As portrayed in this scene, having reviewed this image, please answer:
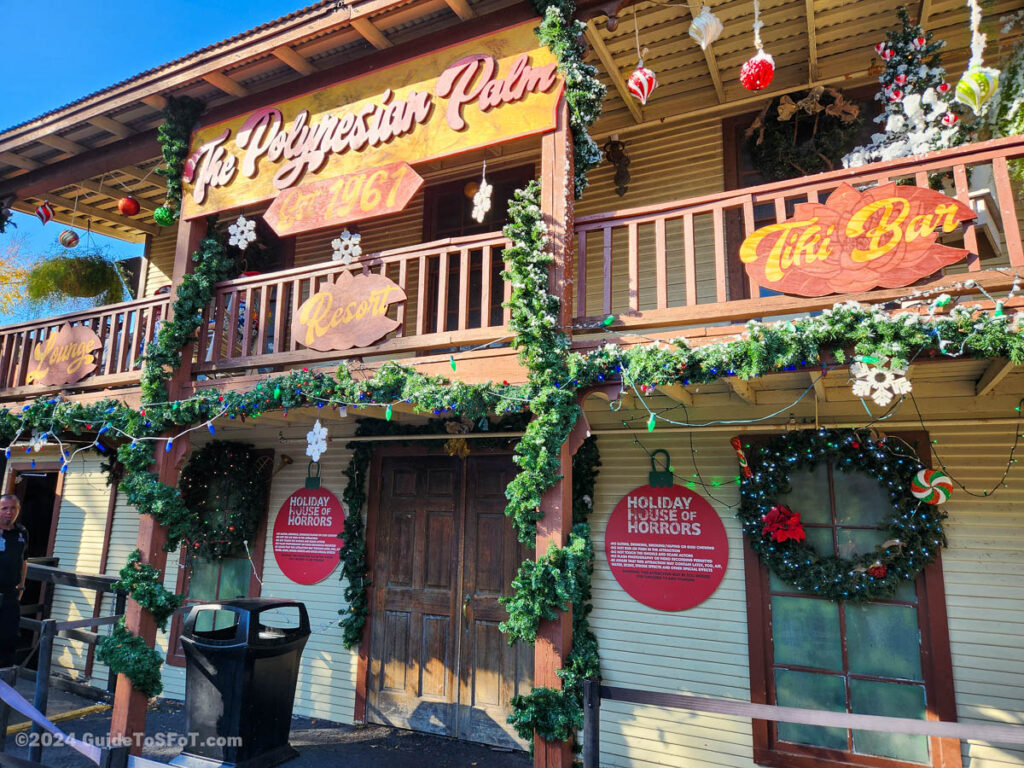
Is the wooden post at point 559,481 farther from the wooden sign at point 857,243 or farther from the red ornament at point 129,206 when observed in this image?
the red ornament at point 129,206

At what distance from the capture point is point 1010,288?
4004mm

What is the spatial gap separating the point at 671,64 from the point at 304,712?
27.4 feet

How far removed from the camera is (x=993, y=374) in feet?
15.3

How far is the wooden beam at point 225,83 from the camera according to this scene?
6.70 meters

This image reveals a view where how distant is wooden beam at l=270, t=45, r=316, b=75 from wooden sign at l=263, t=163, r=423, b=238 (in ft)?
4.12

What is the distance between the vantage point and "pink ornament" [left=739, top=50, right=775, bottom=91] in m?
5.18

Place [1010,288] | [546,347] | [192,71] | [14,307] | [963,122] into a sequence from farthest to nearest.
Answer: [14,307] < [192,71] < [963,122] < [546,347] < [1010,288]

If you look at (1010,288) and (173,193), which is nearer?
(1010,288)

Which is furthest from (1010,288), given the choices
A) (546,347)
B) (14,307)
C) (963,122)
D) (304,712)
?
(14,307)

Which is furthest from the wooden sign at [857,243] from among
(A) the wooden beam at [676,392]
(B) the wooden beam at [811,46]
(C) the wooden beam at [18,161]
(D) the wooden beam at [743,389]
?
(C) the wooden beam at [18,161]

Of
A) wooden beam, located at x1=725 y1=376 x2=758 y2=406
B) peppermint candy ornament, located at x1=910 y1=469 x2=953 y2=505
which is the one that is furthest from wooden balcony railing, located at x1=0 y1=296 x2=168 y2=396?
peppermint candy ornament, located at x1=910 y1=469 x2=953 y2=505

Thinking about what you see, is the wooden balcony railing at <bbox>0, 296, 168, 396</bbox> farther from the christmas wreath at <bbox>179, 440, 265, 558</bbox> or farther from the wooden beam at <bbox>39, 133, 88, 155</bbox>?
the wooden beam at <bbox>39, 133, 88, 155</bbox>

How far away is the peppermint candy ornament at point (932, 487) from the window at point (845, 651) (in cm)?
32

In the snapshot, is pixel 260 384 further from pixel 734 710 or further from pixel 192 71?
pixel 734 710
